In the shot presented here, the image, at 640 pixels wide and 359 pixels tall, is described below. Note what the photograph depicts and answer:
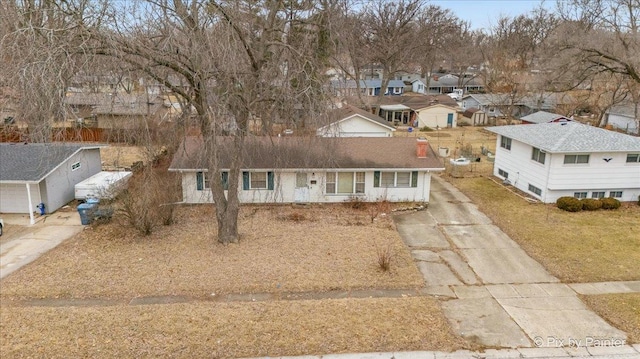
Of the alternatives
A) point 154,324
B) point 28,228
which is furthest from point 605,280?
point 28,228

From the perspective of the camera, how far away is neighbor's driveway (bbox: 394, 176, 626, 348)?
9.55 metres

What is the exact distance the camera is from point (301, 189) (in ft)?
63.3

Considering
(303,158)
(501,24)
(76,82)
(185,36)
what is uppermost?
(501,24)

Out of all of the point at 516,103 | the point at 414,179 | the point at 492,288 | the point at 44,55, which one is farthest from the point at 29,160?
the point at 516,103

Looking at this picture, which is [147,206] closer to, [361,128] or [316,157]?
[316,157]

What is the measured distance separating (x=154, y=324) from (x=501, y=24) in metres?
77.0

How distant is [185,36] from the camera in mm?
10906

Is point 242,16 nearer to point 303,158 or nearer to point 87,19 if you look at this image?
point 87,19

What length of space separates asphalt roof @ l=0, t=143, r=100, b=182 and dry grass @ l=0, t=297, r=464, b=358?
8.39 m

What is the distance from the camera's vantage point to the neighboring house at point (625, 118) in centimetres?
3726

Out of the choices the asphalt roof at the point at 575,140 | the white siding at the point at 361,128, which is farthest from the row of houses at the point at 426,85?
the asphalt roof at the point at 575,140

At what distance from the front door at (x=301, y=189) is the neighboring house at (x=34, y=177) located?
30.0 feet

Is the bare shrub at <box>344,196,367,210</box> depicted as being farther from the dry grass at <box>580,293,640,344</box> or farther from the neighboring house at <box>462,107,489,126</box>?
the neighboring house at <box>462,107,489,126</box>

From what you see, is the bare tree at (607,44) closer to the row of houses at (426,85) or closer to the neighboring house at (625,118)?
the neighboring house at (625,118)
